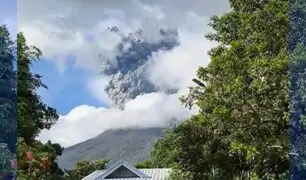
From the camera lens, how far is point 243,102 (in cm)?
680

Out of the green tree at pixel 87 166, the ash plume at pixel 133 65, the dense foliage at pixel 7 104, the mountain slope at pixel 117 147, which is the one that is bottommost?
the dense foliage at pixel 7 104

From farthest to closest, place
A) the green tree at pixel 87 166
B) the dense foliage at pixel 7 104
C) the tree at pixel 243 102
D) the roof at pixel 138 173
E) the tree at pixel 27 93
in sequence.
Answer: the green tree at pixel 87 166
the roof at pixel 138 173
the tree at pixel 243 102
the tree at pixel 27 93
the dense foliage at pixel 7 104

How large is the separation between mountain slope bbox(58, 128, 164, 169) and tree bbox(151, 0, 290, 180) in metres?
13.0

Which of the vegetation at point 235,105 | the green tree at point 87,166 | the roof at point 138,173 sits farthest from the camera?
the green tree at point 87,166

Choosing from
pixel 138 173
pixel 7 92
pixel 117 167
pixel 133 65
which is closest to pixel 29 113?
pixel 7 92

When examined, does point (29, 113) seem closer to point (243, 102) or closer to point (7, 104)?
point (7, 104)

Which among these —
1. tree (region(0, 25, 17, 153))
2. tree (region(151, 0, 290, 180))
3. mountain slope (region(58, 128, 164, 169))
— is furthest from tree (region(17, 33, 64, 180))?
mountain slope (region(58, 128, 164, 169))

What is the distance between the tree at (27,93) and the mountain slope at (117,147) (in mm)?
14473

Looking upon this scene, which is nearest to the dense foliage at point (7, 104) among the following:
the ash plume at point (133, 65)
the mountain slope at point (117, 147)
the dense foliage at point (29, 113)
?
the dense foliage at point (29, 113)

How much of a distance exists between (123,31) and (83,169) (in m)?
7.66

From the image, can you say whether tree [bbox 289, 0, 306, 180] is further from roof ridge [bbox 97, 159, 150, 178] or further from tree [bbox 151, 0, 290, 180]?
roof ridge [bbox 97, 159, 150, 178]

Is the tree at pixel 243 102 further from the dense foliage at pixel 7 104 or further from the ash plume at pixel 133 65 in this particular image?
the ash plume at pixel 133 65

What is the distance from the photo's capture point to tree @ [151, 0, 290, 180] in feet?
21.7

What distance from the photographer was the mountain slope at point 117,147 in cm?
2289
